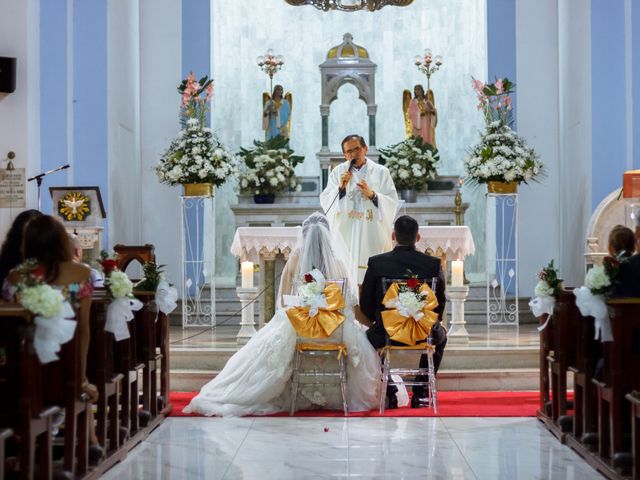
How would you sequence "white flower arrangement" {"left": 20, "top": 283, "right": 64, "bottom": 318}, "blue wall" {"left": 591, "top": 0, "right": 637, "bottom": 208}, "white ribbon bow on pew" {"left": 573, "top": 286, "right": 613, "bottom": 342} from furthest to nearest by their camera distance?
"blue wall" {"left": 591, "top": 0, "right": 637, "bottom": 208}, "white ribbon bow on pew" {"left": 573, "top": 286, "right": 613, "bottom": 342}, "white flower arrangement" {"left": 20, "top": 283, "right": 64, "bottom": 318}

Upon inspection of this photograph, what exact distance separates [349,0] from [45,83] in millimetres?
4262

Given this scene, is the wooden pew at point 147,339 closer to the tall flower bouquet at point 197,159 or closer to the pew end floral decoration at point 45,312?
the pew end floral decoration at point 45,312

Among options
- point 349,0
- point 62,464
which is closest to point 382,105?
point 349,0

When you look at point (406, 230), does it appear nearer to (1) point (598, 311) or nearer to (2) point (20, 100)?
(1) point (598, 311)

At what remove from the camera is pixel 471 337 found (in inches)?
414

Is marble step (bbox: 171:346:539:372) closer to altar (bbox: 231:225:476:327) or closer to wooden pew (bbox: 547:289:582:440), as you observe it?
altar (bbox: 231:225:476:327)

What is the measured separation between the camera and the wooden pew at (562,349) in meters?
6.60

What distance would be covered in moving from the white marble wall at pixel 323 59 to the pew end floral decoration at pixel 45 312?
31.8ft

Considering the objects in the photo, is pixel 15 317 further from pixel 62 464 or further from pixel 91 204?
pixel 91 204

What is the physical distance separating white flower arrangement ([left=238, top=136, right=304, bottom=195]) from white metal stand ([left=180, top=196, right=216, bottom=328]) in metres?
0.56

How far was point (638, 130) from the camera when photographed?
39.0ft

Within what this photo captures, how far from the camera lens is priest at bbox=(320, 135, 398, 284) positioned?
31.5ft

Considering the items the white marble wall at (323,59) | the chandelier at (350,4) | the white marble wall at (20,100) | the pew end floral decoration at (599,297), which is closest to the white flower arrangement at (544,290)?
the pew end floral decoration at (599,297)

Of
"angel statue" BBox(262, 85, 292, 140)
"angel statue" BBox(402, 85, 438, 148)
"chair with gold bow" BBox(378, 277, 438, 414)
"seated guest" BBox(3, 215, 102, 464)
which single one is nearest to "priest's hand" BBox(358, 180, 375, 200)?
"chair with gold bow" BBox(378, 277, 438, 414)
